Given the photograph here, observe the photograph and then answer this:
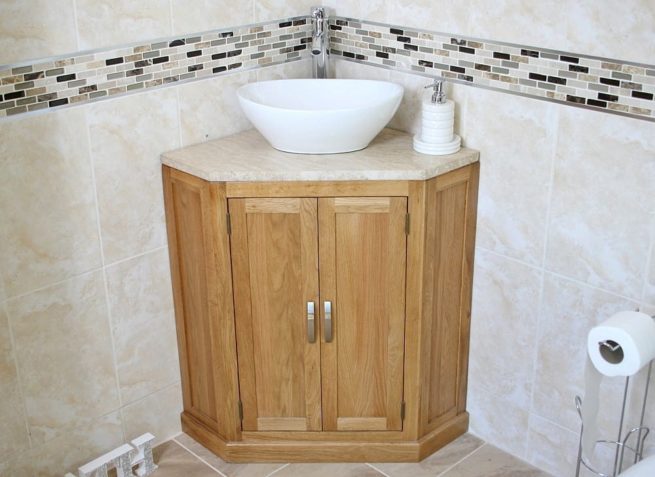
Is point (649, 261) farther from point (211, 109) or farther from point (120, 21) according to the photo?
point (120, 21)

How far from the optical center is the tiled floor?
8.29 feet

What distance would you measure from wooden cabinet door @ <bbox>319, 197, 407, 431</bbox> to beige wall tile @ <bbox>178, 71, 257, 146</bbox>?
0.46 meters

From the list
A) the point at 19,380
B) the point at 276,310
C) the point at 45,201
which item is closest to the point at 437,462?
the point at 276,310

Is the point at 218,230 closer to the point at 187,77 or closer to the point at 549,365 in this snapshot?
the point at 187,77

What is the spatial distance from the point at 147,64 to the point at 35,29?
1.07 ft

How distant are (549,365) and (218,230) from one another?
99cm

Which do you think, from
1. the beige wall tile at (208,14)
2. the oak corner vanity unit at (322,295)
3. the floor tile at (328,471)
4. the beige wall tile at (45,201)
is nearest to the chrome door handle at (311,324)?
the oak corner vanity unit at (322,295)

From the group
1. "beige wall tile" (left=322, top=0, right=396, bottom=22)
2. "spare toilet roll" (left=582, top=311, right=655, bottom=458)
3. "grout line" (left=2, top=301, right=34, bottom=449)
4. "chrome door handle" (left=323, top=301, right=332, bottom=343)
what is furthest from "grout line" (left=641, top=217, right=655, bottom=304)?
"grout line" (left=2, top=301, right=34, bottom=449)

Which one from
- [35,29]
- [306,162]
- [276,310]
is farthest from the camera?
[276,310]

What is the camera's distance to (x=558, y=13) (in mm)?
2121

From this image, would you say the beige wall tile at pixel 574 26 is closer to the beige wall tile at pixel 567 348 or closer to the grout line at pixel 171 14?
the beige wall tile at pixel 567 348

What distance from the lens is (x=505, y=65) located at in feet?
7.46

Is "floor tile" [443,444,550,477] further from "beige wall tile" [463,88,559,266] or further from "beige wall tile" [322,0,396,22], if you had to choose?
"beige wall tile" [322,0,396,22]

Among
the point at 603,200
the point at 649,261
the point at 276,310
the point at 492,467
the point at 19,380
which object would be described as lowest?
the point at 492,467
